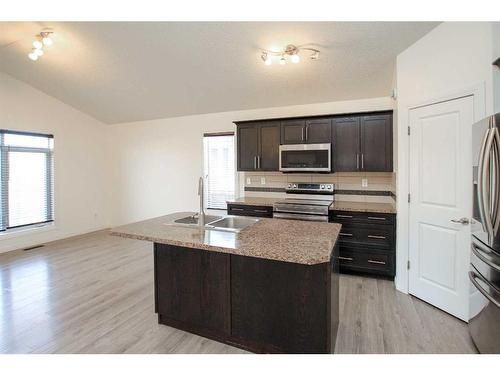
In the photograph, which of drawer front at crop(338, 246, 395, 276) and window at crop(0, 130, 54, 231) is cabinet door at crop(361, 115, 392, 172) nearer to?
drawer front at crop(338, 246, 395, 276)

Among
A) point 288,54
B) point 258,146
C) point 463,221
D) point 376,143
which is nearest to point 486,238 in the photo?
point 463,221

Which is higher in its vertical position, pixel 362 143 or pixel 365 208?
pixel 362 143

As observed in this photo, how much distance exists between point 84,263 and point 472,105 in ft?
16.0

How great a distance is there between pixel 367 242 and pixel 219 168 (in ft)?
9.19

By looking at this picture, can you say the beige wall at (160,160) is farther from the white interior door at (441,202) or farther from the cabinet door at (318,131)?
the white interior door at (441,202)

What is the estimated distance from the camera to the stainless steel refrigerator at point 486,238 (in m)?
1.66

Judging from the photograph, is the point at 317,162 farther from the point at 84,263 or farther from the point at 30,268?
the point at 30,268

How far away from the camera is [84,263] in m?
3.79

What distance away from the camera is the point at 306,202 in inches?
153

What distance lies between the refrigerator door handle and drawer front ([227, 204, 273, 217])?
2387mm

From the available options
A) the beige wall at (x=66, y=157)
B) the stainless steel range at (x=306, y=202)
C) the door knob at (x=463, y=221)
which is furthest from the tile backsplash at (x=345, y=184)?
the beige wall at (x=66, y=157)

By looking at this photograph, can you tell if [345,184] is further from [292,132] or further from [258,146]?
[258,146]

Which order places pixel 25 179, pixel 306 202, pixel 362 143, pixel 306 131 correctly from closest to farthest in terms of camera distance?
1. pixel 362 143
2. pixel 306 131
3. pixel 306 202
4. pixel 25 179
